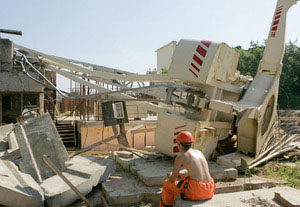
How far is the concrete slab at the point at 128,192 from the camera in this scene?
4.52 meters

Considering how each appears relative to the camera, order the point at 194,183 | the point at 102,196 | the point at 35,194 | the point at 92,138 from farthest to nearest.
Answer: the point at 92,138 < the point at 102,196 < the point at 35,194 < the point at 194,183

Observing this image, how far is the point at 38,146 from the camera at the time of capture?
4.90 m

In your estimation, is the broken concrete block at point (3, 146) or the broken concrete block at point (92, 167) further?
the broken concrete block at point (3, 146)

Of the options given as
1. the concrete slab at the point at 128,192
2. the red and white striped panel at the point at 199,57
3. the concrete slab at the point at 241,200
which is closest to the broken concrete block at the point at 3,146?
the concrete slab at the point at 128,192

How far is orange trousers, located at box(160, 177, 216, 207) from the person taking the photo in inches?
135

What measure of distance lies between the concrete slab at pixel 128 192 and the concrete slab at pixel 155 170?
0.17 meters

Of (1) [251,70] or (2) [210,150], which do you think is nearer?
(2) [210,150]

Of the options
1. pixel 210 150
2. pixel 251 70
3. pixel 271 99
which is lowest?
pixel 210 150

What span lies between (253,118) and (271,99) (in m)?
1.18

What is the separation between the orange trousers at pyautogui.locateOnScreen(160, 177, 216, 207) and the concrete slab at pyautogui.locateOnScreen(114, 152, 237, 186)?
50.5 inches

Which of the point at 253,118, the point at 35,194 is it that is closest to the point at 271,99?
the point at 253,118

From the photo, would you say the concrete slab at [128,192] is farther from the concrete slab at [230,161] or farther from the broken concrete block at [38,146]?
the concrete slab at [230,161]

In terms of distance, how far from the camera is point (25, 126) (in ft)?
15.9

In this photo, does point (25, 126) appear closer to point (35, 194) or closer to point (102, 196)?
point (35, 194)
